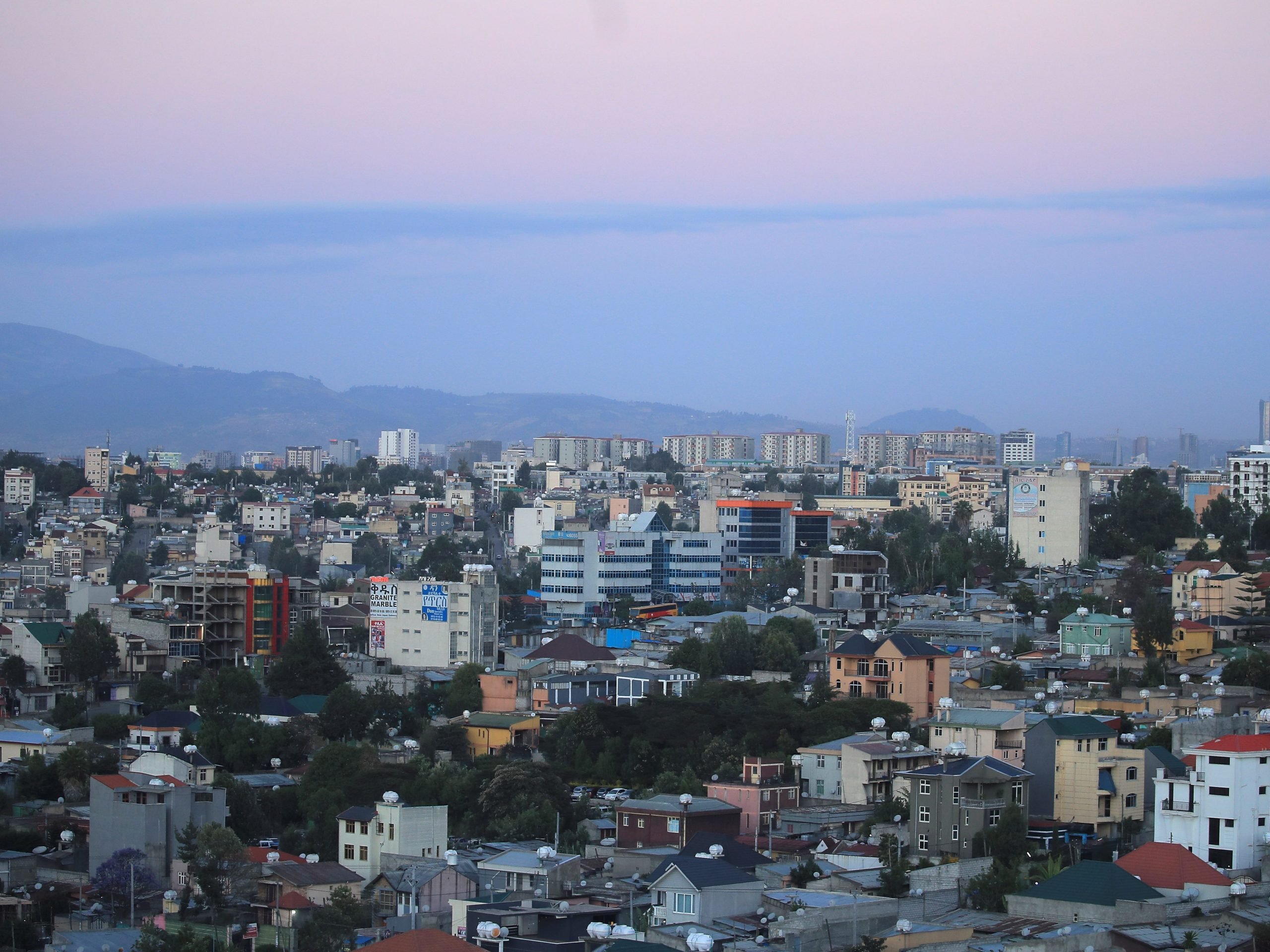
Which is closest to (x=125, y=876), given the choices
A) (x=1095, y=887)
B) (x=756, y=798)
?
(x=756, y=798)

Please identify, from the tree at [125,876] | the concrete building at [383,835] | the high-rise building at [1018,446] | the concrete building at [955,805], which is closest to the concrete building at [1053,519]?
the concrete building at [955,805]

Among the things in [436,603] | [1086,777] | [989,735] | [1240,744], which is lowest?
[1086,777]

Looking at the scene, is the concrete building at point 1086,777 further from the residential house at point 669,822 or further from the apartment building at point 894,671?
the apartment building at point 894,671

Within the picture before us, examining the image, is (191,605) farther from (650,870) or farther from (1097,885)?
(1097,885)

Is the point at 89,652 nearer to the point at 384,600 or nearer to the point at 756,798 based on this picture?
the point at 384,600

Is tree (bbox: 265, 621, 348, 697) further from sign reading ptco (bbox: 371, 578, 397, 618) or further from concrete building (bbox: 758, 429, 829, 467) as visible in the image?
concrete building (bbox: 758, 429, 829, 467)

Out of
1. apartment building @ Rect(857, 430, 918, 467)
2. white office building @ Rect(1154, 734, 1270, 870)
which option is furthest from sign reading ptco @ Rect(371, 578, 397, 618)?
apartment building @ Rect(857, 430, 918, 467)

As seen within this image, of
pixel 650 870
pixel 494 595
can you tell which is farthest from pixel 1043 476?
pixel 650 870
